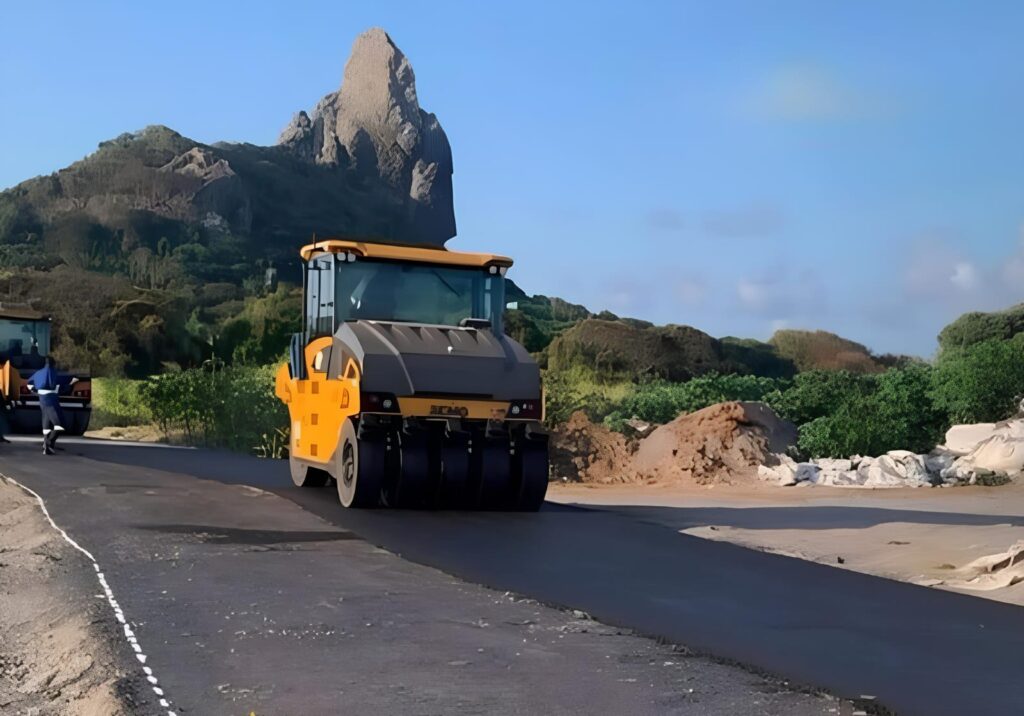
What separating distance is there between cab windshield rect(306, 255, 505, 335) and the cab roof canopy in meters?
0.10

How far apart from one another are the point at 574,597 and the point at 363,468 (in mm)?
5811

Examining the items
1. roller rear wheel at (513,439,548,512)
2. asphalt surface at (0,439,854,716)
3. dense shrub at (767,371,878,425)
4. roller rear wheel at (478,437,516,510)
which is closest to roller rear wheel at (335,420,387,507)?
roller rear wheel at (478,437,516,510)

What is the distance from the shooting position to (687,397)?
29750mm

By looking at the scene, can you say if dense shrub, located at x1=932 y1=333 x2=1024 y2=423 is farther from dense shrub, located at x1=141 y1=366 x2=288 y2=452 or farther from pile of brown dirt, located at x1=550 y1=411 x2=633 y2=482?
dense shrub, located at x1=141 y1=366 x2=288 y2=452

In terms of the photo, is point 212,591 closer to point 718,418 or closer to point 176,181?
point 718,418

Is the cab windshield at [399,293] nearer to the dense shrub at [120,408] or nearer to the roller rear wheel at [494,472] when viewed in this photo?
the roller rear wheel at [494,472]

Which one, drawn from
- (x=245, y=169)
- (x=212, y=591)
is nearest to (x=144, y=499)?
(x=212, y=591)

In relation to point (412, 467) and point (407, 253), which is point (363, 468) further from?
point (407, 253)

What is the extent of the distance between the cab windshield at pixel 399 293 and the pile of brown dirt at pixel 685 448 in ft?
24.7

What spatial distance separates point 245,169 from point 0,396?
3585 inches

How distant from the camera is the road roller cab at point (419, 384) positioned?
48.4 feet

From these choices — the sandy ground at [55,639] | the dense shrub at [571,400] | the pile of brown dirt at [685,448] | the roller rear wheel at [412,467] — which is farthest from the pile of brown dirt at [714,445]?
the sandy ground at [55,639]

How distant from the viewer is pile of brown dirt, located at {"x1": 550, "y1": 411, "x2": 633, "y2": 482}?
24.2 m

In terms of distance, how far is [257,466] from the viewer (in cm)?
2347
